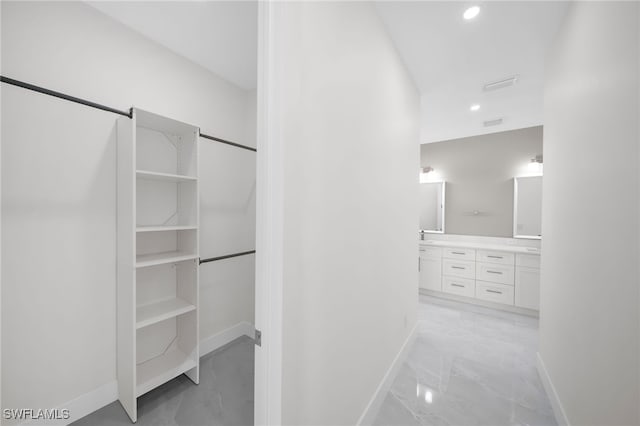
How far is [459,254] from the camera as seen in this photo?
12.6ft

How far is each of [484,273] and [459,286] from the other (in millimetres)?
393

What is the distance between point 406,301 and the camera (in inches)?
93.8

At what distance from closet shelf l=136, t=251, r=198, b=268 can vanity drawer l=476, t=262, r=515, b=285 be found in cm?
371

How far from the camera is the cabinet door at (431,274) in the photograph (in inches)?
158

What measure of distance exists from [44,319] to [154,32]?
2.01 meters

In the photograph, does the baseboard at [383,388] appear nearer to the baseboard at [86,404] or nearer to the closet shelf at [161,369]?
the closet shelf at [161,369]

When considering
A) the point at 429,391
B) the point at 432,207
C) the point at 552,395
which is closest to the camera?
the point at 552,395

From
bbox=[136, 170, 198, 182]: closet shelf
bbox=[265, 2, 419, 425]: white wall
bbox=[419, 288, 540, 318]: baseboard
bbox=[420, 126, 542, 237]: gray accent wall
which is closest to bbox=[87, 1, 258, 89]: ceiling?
bbox=[265, 2, 419, 425]: white wall

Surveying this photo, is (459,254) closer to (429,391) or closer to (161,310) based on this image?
(429,391)

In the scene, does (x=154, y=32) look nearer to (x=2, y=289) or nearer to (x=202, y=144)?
(x=202, y=144)

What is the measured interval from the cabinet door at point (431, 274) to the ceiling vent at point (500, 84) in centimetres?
246

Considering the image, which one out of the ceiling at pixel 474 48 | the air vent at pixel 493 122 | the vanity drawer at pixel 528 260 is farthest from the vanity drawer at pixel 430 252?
the ceiling at pixel 474 48

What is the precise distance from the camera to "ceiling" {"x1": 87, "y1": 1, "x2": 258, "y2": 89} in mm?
1640

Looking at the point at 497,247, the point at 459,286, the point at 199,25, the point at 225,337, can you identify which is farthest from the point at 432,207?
the point at 199,25
